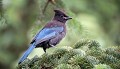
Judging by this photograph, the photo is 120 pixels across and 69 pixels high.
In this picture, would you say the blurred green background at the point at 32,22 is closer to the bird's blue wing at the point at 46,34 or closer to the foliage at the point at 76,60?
the bird's blue wing at the point at 46,34

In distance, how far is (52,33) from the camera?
11.8 ft

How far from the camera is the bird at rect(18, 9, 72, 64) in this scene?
3293 mm

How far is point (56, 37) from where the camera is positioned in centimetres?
354

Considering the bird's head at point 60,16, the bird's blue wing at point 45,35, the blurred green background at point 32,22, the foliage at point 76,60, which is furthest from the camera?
the blurred green background at point 32,22

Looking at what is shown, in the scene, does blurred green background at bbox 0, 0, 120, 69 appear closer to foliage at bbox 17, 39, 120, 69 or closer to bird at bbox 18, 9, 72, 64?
bird at bbox 18, 9, 72, 64

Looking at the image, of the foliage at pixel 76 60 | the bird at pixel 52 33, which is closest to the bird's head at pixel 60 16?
the bird at pixel 52 33

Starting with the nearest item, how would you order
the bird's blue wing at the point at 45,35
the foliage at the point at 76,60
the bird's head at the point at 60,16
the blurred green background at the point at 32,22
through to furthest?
the foliage at the point at 76,60
the bird's blue wing at the point at 45,35
the bird's head at the point at 60,16
the blurred green background at the point at 32,22

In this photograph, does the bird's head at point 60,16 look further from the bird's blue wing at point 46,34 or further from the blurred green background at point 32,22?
the blurred green background at point 32,22

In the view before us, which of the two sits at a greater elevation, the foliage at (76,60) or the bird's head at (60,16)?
the bird's head at (60,16)

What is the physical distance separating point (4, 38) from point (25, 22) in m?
0.43

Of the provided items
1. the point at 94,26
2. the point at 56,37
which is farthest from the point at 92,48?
the point at 94,26

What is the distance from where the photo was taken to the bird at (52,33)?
10.8 ft

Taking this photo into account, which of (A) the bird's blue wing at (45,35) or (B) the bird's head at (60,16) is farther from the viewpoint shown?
(B) the bird's head at (60,16)

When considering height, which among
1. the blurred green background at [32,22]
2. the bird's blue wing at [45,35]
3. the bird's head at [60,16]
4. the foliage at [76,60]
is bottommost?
→ the foliage at [76,60]
